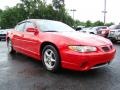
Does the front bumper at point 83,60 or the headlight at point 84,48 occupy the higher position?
the headlight at point 84,48

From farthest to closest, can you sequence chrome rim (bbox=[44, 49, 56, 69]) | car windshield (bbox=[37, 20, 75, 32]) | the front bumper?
1. car windshield (bbox=[37, 20, 75, 32])
2. chrome rim (bbox=[44, 49, 56, 69])
3. the front bumper

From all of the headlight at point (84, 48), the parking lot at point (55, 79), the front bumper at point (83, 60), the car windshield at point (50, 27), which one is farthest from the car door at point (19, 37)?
the headlight at point (84, 48)

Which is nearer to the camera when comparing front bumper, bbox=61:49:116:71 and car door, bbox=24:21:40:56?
front bumper, bbox=61:49:116:71

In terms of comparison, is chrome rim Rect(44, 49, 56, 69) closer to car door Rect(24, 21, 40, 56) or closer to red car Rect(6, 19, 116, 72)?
red car Rect(6, 19, 116, 72)

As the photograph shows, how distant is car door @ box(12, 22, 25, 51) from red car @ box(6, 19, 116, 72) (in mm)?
362

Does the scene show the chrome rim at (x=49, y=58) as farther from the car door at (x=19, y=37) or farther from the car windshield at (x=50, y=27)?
the car door at (x=19, y=37)

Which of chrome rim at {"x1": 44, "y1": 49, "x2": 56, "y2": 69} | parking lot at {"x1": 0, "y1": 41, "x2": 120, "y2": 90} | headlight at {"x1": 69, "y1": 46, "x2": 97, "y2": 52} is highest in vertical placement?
headlight at {"x1": 69, "y1": 46, "x2": 97, "y2": 52}

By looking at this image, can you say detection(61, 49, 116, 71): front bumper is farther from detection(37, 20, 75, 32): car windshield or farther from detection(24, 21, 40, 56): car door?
detection(37, 20, 75, 32): car windshield

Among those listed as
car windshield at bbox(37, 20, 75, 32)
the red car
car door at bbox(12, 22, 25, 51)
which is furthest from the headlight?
car door at bbox(12, 22, 25, 51)

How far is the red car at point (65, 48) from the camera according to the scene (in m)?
5.04

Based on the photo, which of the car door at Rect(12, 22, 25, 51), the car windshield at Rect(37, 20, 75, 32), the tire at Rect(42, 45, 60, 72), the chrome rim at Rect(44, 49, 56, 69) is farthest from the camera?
the car door at Rect(12, 22, 25, 51)

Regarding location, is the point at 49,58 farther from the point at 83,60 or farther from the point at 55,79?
the point at 83,60

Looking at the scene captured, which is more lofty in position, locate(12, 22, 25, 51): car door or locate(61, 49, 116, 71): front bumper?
locate(12, 22, 25, 51): car door

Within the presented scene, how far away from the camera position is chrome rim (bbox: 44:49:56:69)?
5675 millimetres
